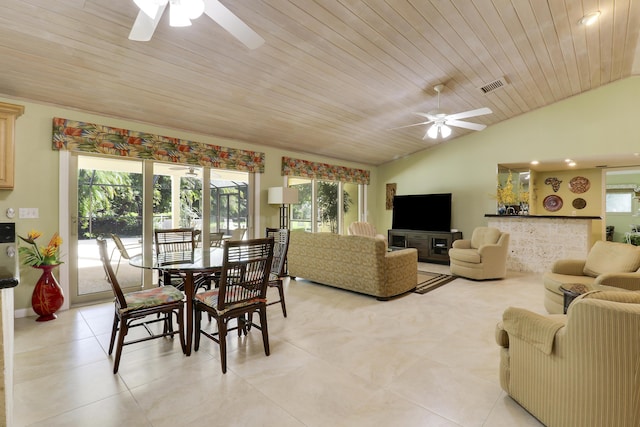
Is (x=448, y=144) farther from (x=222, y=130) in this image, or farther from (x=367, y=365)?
(x=367, y=365)

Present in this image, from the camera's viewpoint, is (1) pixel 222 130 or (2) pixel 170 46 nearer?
(2) pixel 170 46

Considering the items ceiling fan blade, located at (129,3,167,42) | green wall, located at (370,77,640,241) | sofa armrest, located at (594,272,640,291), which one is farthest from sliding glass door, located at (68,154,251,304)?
sofa armrest, located at (594,272,640,291)

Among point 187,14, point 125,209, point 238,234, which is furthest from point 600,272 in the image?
point 125,209

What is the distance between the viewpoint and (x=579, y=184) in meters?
7.34

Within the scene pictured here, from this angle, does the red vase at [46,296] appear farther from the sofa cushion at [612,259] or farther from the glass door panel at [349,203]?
the sofa cushion at [612,259]

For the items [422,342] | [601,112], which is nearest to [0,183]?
[422,342]

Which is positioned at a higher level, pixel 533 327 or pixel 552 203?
pixel 552 203

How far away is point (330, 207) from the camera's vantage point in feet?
25.0

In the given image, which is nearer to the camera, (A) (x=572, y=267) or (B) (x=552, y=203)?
(A) (x=572, y=267)

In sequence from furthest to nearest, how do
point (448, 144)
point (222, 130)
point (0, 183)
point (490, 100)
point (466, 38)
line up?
1. point (448, 144)
2. point (490, 100)
3. point (222, 130)
4. point (466, 38)
5. point (0, 183)

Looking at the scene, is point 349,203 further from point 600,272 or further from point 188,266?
point 188,266

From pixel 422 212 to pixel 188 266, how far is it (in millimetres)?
5845

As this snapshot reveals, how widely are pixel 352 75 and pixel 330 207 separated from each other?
405 centimetres

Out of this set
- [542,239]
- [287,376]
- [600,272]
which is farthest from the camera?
[542,239]
